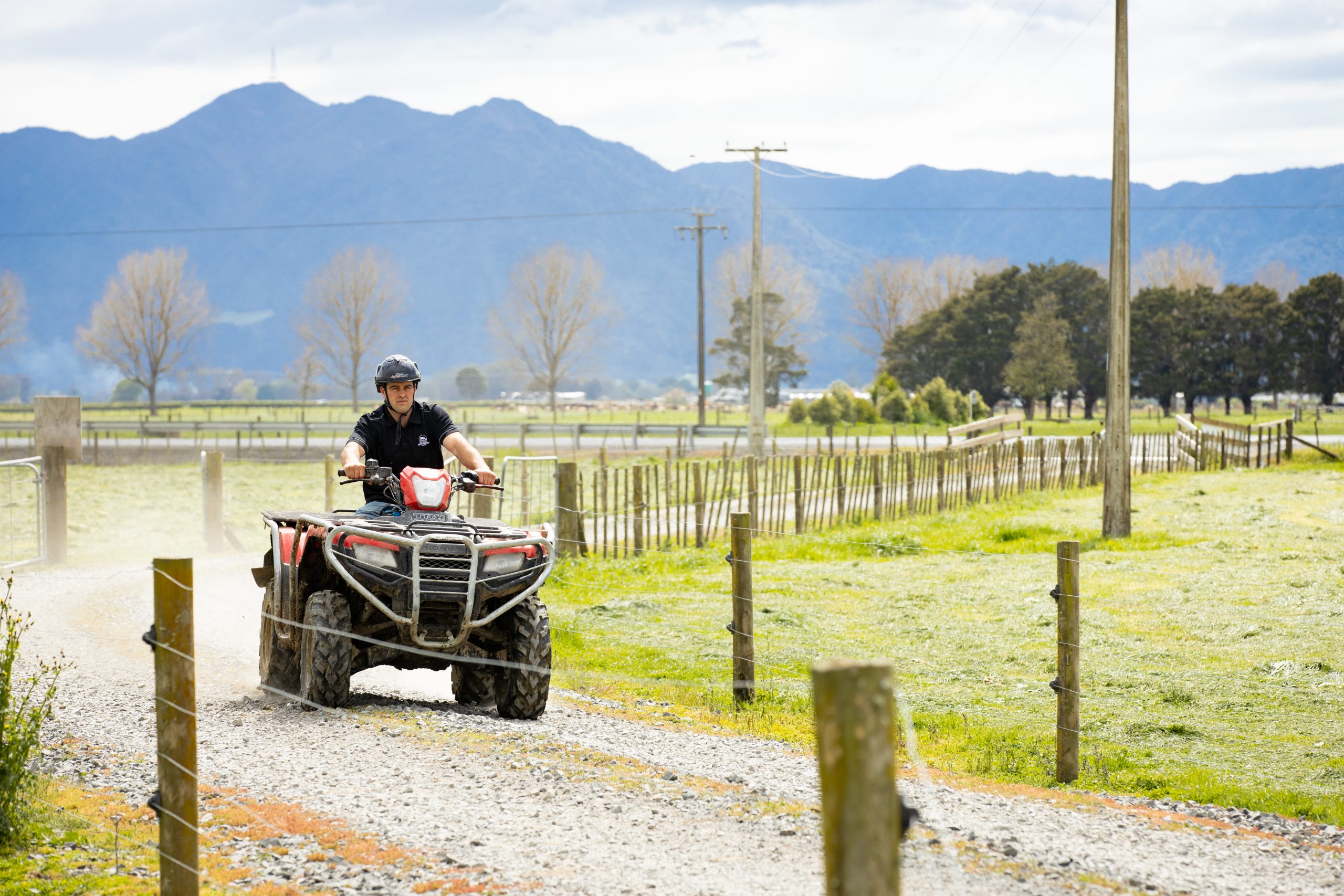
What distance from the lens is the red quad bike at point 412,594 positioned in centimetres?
744

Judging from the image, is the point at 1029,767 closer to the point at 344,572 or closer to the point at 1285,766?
the point at 1285,766

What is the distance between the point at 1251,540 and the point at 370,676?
1288 cm

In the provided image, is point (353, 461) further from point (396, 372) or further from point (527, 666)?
point (527, 666)

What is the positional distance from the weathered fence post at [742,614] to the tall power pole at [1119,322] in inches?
413

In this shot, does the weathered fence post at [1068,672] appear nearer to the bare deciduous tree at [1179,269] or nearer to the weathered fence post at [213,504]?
the weathered fence post at [213,504]

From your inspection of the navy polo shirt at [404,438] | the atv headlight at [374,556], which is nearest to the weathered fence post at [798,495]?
the navy polo shirt at [404,438]

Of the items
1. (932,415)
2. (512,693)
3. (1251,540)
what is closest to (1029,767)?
(512,693)

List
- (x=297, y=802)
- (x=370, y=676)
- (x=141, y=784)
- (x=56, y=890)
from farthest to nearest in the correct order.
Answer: (x=370, y=676), (x=141, y=784), (x=297, y=802), (x=56, y=890)

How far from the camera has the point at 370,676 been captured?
9.73 meters

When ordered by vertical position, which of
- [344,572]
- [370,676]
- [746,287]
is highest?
[746,287]

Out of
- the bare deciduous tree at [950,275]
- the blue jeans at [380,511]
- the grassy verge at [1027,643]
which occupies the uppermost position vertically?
the bare deciduous tree at [950,275]

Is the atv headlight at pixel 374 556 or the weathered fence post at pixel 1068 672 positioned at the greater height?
the atv headlight at pixel 374 556

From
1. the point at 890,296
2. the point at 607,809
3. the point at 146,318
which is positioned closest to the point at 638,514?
the point at 607,809

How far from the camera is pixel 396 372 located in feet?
26.6
